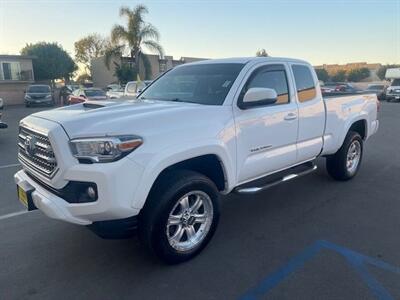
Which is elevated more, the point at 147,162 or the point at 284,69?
the point at 284,69

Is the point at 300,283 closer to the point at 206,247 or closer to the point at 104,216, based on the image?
the point at 206,247

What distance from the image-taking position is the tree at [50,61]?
136 ft

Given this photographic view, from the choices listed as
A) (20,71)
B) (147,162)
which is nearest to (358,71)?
(20,71)

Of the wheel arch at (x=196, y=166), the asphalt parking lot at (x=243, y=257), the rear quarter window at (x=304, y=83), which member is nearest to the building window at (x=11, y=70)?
the asphalt parking lot at (x=243, y=257)

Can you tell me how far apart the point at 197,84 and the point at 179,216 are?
1.61 meters

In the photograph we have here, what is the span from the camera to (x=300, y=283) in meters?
2.87

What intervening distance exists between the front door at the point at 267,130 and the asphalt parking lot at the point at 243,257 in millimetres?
719

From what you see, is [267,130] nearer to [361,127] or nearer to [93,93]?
[361,127]

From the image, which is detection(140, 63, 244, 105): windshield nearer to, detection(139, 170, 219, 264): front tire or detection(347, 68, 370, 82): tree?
detection(139, 170, 219, 264): front tire

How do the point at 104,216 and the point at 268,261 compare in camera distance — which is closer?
the point at 104,216

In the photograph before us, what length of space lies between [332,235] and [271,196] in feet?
4.44

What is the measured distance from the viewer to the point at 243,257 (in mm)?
3305

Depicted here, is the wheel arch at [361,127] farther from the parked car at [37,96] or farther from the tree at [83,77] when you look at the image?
the tree at [83,77]

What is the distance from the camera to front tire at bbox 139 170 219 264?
288 cm
